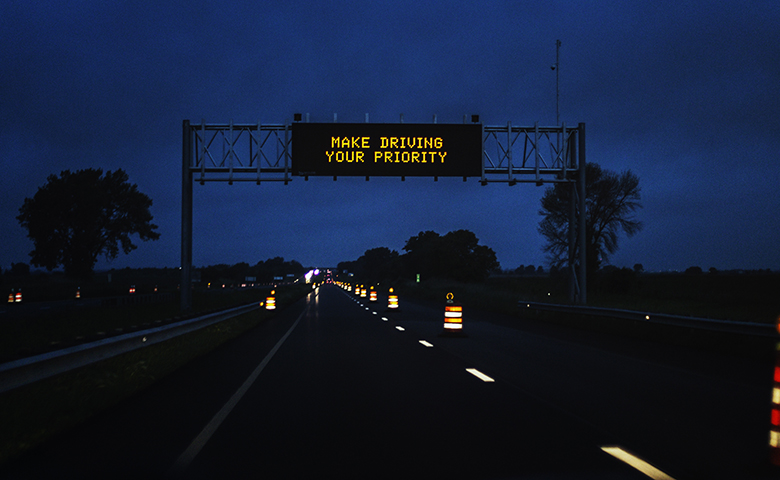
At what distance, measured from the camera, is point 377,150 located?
89.5 feet

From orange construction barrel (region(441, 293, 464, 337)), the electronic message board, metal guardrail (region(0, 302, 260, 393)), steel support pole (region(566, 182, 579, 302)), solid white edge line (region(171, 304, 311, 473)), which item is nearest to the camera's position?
solid white edge line (region(171, 304, 311, 473))

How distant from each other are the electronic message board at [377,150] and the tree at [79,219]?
1974 inches

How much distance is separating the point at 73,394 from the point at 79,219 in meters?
67.5

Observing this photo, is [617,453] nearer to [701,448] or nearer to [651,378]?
[701,448]

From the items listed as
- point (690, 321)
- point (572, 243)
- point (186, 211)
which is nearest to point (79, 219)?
point (186, 211)

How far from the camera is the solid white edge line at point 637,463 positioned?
4.95m

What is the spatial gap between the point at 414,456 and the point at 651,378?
6.32m

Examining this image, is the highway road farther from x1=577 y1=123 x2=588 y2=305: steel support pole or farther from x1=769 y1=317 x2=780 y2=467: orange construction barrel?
x1=577 y1=123 x2=588 y2=305: steel support pole

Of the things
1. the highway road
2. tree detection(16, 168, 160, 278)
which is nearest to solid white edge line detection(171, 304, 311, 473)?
the highway road

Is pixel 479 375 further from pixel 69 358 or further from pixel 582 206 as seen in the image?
pixel 582 206

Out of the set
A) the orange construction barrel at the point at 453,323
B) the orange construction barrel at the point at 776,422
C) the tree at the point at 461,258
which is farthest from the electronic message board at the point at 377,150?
the tree at the point at 461,258

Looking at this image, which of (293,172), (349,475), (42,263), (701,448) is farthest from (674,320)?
(42,263)

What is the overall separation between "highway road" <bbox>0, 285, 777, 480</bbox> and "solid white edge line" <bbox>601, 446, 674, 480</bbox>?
0.15 ft

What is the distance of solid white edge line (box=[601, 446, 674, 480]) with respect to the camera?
495cm
